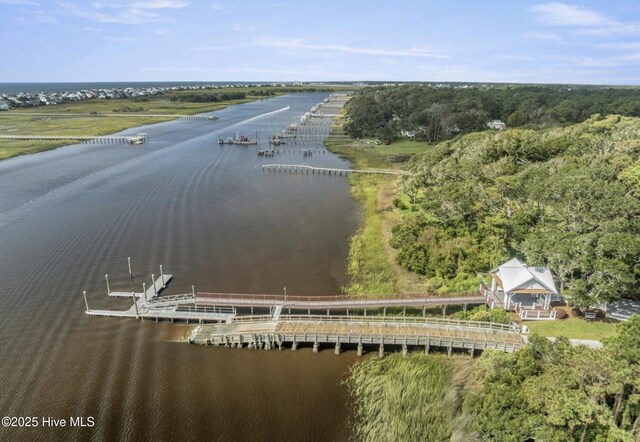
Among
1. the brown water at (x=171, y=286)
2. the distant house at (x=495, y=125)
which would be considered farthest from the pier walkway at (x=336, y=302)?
the distant house at (x=495, y=125)

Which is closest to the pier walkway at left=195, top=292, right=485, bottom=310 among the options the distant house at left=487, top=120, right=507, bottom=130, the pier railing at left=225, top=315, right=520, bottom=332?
the pier railing at left=225, top=315, right=520, bottom=332

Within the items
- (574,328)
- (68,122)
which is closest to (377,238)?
(574,328)

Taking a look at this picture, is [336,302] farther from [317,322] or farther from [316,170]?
[316,170]

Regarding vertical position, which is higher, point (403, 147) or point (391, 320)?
point (403, 147)

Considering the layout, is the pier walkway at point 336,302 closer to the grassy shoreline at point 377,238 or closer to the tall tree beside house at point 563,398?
the grassy shoreline at point 377,238

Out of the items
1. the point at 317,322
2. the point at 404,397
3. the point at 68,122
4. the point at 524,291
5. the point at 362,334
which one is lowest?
the point at 404,397

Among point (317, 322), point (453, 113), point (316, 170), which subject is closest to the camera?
point (317, 322)
